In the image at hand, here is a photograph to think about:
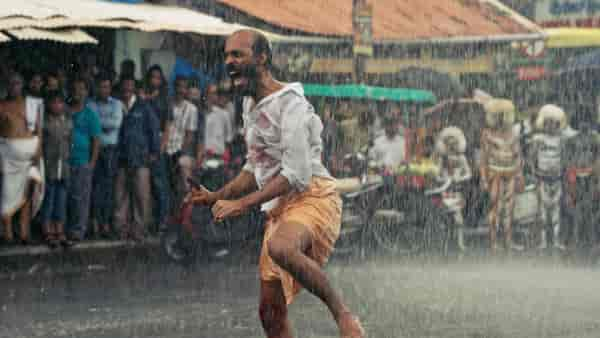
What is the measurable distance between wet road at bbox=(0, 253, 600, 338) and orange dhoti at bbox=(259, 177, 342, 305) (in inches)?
77.2

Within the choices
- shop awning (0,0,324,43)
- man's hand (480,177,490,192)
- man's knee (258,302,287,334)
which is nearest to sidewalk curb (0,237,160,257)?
shop awning (0,0,324,43)

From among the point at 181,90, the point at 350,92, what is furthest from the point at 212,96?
the point at 350,92

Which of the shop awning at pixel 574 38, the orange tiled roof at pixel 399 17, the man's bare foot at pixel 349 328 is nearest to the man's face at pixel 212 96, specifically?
the orange tiled roof at pixel 399 17

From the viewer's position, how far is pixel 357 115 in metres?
17.0

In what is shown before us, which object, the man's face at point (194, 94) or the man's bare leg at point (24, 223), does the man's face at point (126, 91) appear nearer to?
the man's face at point (194, 94)

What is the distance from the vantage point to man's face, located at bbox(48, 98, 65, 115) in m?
13.7

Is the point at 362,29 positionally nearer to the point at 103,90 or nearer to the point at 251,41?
the point at 103,90

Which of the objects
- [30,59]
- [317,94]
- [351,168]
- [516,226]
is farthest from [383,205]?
[30,59]

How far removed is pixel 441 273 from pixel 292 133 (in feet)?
21.9

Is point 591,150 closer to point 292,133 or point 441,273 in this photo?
point 441,273

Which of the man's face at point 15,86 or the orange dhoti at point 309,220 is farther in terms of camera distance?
the man's face at point 15,86

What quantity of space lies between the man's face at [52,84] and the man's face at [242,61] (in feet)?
26.3

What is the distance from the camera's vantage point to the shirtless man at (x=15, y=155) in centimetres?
1323

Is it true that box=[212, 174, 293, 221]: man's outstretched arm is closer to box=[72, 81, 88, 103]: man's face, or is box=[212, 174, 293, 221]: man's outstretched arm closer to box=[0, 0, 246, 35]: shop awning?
box=[0, 0, 246, 35]: shop awning
